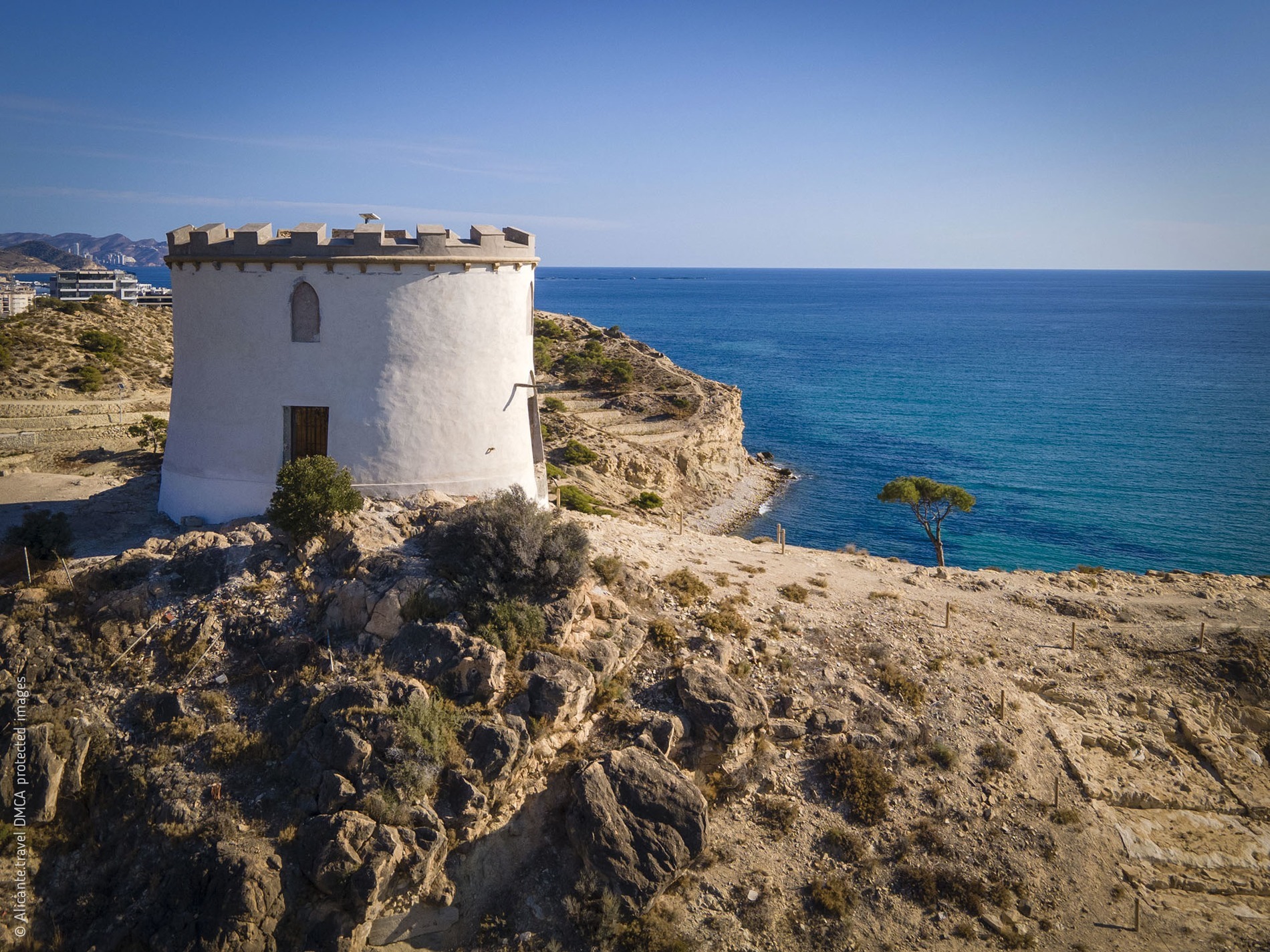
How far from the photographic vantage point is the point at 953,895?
13477 millimetres

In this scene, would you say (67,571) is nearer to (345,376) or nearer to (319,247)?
(345,376)

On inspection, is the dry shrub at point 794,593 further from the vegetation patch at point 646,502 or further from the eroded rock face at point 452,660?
the vegetation patch at point 646,502

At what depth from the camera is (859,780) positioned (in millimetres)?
14875

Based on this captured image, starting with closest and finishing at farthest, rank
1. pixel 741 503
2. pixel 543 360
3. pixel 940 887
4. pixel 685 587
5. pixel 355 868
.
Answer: pixel 355 868 → pixel 940 887 → pixel 685 587 → pixel 741 503 → pixel 543 360

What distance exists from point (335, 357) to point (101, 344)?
3468 cm

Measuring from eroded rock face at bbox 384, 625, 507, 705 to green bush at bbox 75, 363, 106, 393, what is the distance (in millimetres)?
32178

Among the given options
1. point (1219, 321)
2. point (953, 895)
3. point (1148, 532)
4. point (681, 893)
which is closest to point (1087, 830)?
point (953, 895)

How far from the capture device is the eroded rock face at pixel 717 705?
1505 centimetres

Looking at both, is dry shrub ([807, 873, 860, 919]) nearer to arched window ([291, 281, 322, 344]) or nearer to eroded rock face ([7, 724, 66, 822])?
eroded rock face ([7, 724, 66, 822])

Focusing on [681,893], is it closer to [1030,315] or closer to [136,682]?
[136,682]

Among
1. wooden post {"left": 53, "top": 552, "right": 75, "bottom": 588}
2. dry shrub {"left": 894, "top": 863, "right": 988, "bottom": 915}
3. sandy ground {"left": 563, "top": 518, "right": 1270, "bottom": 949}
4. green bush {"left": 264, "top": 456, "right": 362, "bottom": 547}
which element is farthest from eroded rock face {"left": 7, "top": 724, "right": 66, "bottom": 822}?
dry shrub {"left": 894, "top": 863, "right": 988, "bottom": 915}

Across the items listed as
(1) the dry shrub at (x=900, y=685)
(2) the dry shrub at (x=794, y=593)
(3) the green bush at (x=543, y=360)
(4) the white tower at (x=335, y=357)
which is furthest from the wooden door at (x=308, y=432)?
(3) the green bush at (x=543, y=360)

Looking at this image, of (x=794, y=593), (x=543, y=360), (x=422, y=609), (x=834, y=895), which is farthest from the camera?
(x=543, y=360)

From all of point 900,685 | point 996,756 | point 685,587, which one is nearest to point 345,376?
point 685,587
